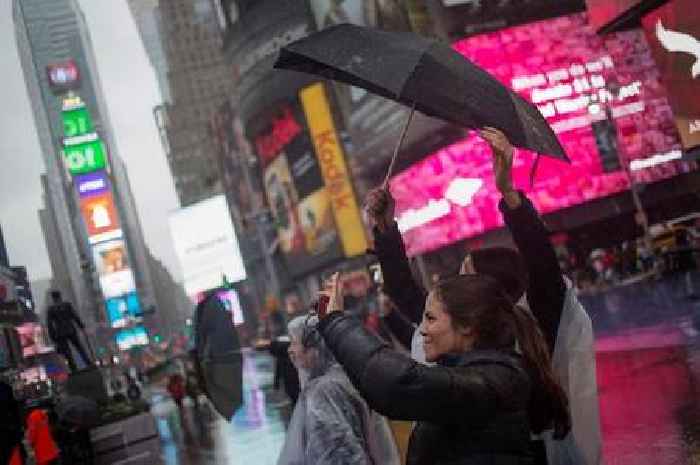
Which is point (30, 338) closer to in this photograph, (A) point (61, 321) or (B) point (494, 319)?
(A) point (61, 321)

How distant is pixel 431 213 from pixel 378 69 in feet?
138

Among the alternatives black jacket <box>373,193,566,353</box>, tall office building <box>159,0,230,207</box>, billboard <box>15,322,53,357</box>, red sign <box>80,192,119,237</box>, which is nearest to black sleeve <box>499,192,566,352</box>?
black jacket <box>373,193,566,353</box>

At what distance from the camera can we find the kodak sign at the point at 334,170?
6009 cm

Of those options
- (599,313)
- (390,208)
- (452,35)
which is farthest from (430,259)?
(390,208)

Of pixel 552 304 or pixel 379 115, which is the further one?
pixel 379 115

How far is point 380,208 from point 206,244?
87.5 m

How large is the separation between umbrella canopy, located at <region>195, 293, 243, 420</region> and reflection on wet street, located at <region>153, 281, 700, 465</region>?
134 inches

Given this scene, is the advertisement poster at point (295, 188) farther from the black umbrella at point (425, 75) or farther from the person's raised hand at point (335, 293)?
the person's raised hand at point (335, 293)

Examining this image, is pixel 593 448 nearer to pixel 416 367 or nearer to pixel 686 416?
pixel 416 367

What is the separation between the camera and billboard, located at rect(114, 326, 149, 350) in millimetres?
125950

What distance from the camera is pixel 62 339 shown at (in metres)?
19.7

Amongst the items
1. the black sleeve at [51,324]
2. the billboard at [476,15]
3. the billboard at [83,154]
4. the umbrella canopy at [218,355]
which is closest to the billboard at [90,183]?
the billboard at [83,154]

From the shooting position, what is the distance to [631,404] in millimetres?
9922

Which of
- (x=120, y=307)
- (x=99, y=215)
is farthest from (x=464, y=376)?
(x=99, y=215)
